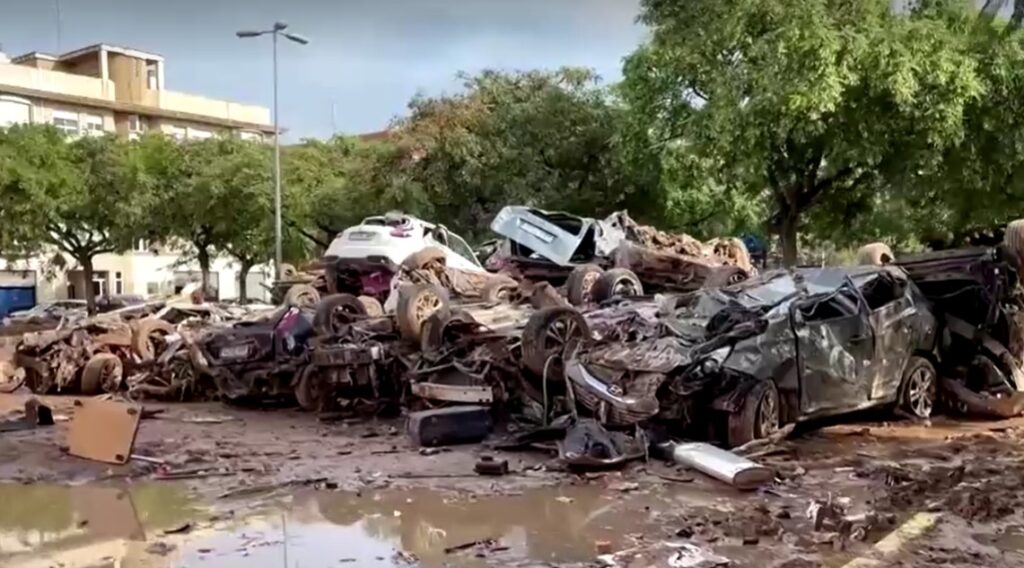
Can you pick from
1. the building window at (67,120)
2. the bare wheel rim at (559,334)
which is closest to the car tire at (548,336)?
the bare wheel rim at (559,334)

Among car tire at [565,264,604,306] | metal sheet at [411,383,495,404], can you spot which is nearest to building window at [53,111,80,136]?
car tire at [565,264,604,306]

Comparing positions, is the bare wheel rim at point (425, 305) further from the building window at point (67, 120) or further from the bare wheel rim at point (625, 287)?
the building window at point (67, 120)

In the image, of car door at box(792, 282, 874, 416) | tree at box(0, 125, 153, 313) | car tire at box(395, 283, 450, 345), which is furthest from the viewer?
tree at box(0, 125, 153, 313)

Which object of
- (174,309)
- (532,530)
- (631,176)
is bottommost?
(532,530)

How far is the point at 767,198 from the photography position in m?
26.0

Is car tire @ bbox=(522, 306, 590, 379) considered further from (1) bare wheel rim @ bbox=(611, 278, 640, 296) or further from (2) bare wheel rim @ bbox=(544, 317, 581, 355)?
(1) bare wheel rim @ bbox=(611, 278, 640, 296)

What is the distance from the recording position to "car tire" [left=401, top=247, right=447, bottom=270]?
49.5 ft

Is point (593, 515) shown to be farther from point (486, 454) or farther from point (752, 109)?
point (752, 109)

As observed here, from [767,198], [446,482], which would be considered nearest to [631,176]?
[767,198]

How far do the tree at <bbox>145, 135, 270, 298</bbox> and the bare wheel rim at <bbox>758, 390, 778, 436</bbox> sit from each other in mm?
24795

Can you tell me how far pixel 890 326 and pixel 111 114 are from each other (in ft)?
166

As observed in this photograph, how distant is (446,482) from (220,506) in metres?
1.85

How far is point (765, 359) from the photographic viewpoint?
928 cm

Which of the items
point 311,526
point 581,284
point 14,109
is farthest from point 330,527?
point 14,109
